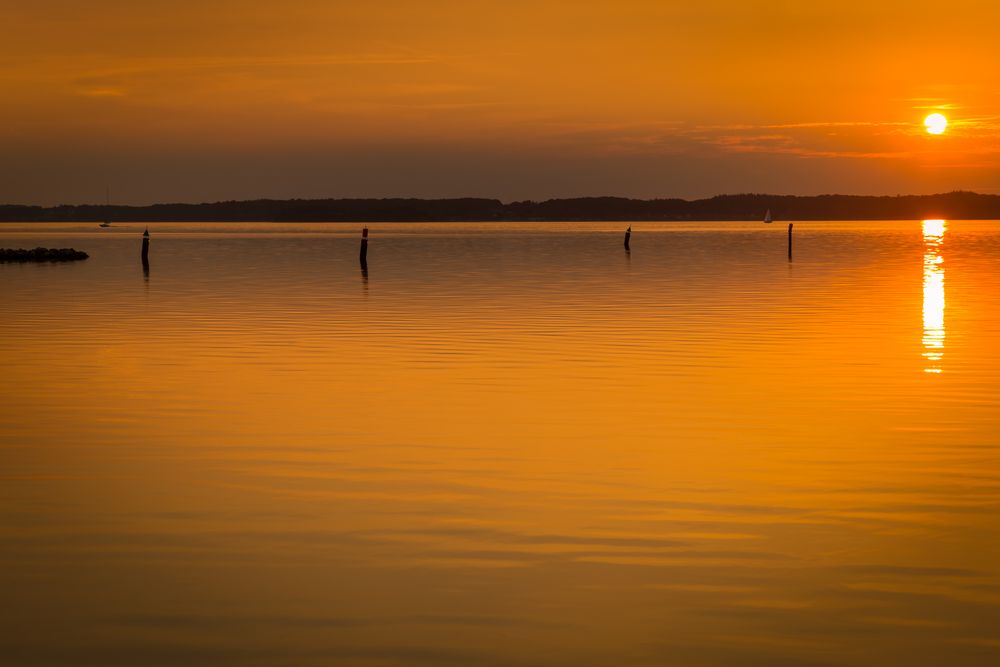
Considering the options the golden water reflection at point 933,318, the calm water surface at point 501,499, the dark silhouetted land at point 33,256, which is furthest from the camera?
the dark silhouetted land at point 33,256

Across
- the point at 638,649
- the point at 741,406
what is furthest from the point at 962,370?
the point at 638,649

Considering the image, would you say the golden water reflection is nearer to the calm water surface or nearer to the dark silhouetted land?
the calm water surface

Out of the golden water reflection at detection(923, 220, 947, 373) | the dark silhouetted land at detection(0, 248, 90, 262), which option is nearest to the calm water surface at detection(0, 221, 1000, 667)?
the golden water reflection at detection(923, 220, 947, 373)

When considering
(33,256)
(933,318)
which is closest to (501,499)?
(933,318)

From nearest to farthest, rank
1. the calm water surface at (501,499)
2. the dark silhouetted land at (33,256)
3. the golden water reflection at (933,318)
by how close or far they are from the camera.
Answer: the calm water surface at (501,499), the golden water reflection at (933,318), the dark silhouetted land at (33,256)

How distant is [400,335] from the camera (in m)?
31.0

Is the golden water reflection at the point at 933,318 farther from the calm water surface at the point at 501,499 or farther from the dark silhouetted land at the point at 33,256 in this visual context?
the dark silhouetted land at the point at 33,256

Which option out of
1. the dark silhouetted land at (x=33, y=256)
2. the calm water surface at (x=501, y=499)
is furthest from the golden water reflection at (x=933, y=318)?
the dark silhouetted land at (x=33, y=256)

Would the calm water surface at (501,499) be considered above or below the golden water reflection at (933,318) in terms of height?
below

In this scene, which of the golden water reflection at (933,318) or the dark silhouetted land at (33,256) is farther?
the dark silhouetted land at (33,256)

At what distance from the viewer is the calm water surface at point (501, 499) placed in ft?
29.0

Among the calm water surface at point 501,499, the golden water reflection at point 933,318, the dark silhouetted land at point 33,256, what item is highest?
the dark silhouetted land at point 33,256

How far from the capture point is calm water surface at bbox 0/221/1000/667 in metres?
8.84

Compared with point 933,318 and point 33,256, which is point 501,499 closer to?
point 933,318
